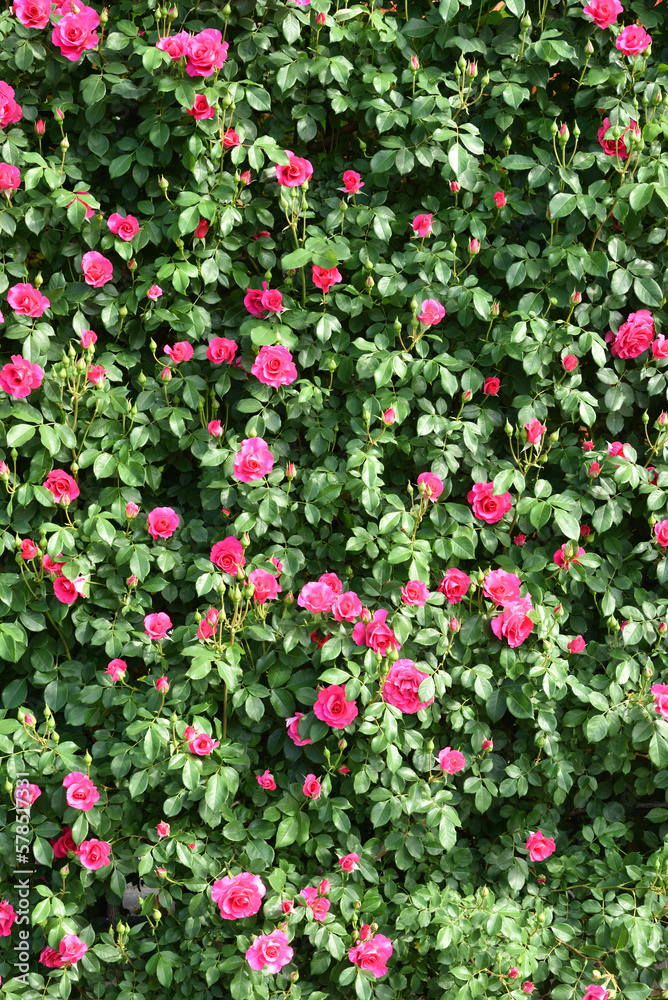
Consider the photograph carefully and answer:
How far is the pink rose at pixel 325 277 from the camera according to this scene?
218 centimetres

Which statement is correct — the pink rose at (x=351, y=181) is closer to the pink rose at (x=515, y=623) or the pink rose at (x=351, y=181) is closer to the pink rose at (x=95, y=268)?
the pink rose at (x=95, y=268)

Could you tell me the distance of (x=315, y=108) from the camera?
221 centimetres

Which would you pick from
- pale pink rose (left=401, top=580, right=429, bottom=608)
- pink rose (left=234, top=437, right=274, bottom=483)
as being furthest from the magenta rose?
pink rose (left=234, top=437, right=274, bottom=483)

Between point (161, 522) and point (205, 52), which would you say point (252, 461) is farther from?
point (205, 52)

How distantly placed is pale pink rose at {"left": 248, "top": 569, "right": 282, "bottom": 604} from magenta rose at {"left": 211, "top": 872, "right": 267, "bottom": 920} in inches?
27.4

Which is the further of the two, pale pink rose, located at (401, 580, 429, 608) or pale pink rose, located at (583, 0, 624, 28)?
pale pink rose, located at (583, 0, 624, 28)

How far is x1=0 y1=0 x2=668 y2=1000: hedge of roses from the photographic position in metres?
2.08

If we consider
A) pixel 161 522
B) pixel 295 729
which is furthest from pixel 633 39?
pixel 295 729

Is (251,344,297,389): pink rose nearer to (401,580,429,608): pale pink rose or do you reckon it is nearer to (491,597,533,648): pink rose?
(401,580,429,608): pale pink rose

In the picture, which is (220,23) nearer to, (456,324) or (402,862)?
(456,324)

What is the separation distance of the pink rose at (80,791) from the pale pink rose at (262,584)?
25.4 inches

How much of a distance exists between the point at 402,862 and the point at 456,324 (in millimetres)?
1497

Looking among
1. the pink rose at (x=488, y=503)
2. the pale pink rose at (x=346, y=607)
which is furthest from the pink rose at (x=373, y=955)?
the pink rose at (x=488, y=503)

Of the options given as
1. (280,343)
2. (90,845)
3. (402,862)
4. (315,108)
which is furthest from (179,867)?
(315,108)
